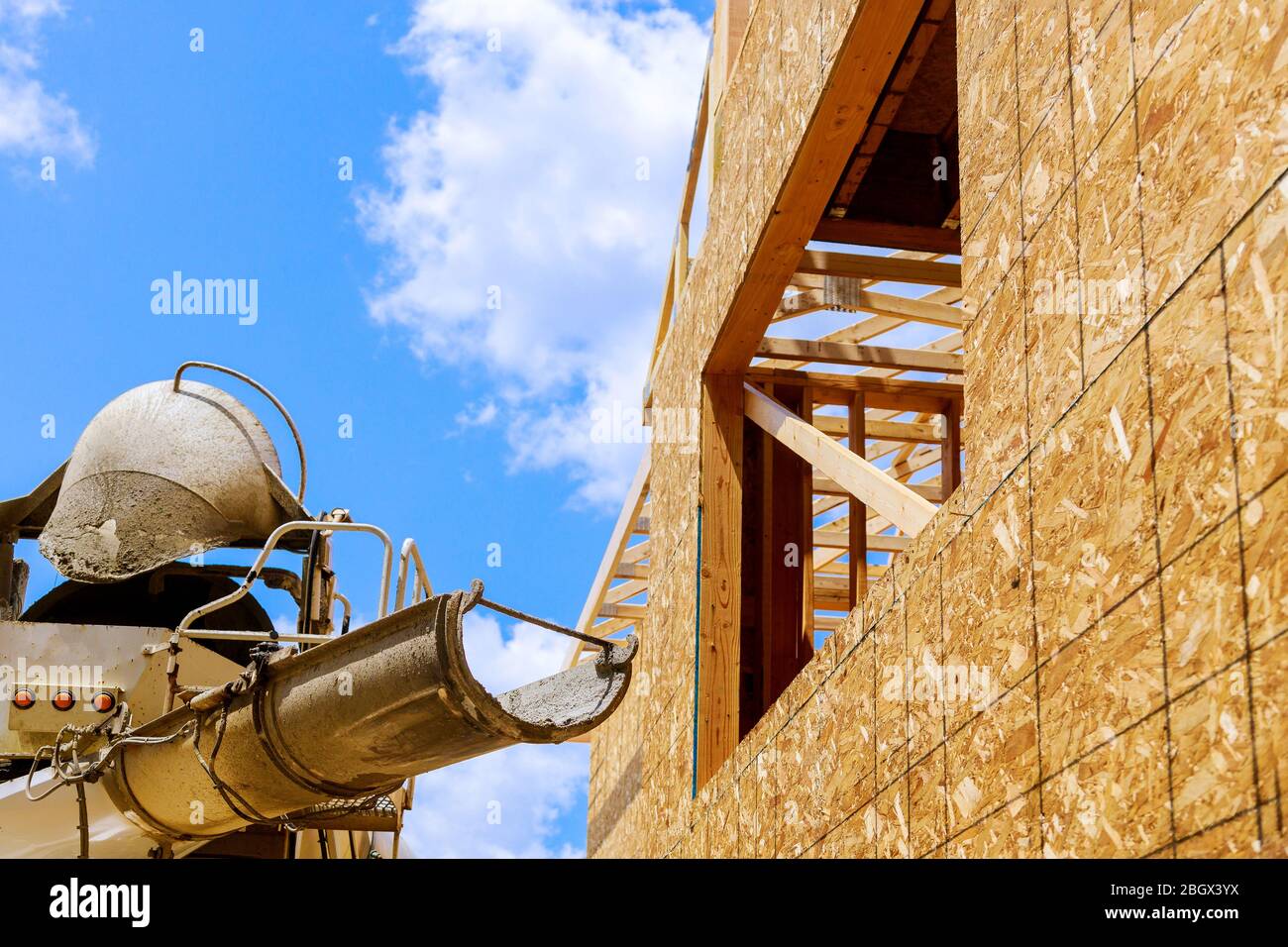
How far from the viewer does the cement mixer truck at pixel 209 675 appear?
5184 mm

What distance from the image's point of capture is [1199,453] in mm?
3518

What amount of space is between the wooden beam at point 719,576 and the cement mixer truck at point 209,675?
7.42 feet

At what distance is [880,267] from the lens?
969cm

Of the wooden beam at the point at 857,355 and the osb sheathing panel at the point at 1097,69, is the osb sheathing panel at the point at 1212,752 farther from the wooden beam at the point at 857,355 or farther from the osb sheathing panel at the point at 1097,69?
the wooden beam at the point at 857,355

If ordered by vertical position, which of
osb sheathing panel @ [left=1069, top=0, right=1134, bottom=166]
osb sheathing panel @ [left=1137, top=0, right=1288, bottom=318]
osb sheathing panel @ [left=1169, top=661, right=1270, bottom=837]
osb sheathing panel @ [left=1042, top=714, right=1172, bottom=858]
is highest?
osb sheathing panel @ [left=1069, top=0, right=1134, bottom=166]

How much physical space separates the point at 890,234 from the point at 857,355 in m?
0.92

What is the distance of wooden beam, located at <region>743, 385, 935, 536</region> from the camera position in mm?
6172

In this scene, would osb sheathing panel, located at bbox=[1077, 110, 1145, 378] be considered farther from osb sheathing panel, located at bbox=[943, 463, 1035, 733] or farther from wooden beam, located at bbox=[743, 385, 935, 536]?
wooden beam, located at bbox=[743, 385, 935, 536]

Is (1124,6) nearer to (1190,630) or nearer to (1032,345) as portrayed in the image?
(1032,345)

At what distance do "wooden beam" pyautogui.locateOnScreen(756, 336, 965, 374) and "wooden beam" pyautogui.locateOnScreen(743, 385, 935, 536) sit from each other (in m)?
0.50

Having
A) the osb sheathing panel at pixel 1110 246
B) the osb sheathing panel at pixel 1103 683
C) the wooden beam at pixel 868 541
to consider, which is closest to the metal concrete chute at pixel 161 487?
the osb sheathing panel at pixel 1103 683

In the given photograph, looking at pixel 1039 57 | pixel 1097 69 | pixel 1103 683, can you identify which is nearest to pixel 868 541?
pixel 1039 57

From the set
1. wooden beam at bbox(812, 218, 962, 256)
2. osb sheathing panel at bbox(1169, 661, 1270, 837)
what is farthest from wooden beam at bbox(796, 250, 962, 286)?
osb sheathing panel at bbox(1169, 661, 1270, 837)

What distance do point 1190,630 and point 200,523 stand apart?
5.12 m
